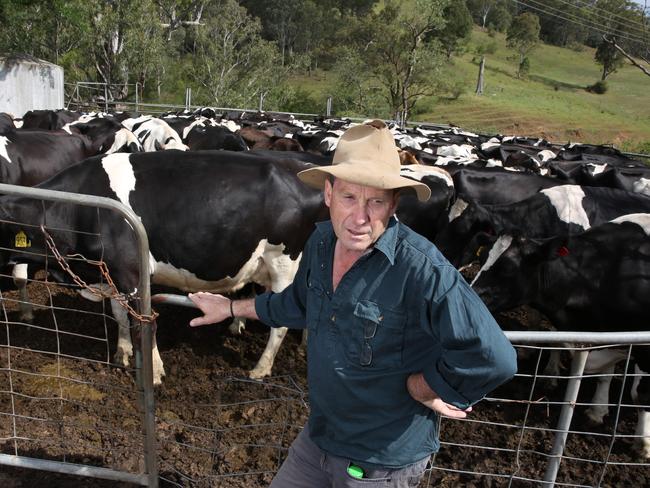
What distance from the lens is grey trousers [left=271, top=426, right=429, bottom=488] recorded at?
6.43ft

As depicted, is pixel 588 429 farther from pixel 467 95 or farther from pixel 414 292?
pixel 467 95

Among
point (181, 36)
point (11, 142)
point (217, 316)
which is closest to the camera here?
point (217, 316)

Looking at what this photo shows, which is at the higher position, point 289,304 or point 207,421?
point 289,304

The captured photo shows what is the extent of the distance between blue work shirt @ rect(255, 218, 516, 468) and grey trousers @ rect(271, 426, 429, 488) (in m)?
0.04

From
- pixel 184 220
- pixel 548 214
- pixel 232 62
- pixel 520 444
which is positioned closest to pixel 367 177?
pixel 520 444

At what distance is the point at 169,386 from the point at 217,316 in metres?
2.73

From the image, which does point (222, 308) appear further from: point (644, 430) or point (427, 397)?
point (644, 430)

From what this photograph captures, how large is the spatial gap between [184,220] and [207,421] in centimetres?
171

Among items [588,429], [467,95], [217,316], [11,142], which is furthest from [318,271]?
[467,95]

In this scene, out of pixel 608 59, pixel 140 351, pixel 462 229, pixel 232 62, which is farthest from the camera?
pixel 608 59

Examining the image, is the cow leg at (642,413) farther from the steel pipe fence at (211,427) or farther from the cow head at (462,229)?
the cow head at (462,229)

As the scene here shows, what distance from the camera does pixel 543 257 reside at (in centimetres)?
476

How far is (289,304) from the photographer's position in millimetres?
2332

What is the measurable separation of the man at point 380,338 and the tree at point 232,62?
36.7 metres
